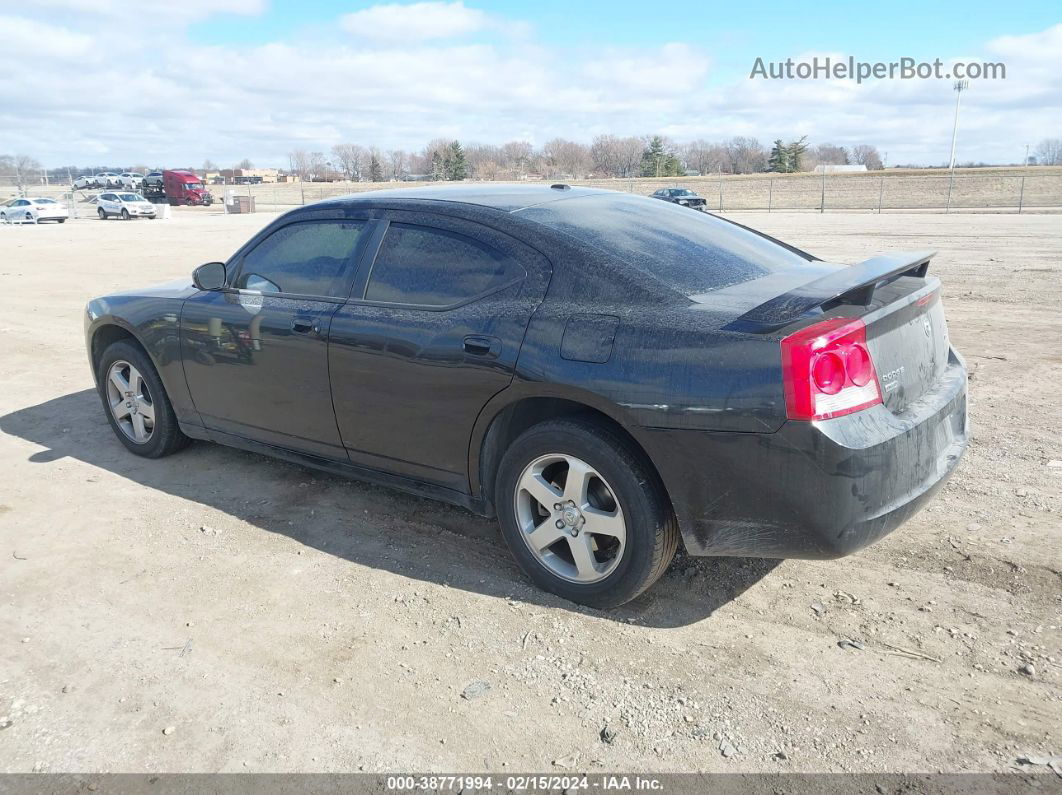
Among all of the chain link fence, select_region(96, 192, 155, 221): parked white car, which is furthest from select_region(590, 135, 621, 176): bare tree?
select_region(96, 192, 155, 221): parked white car

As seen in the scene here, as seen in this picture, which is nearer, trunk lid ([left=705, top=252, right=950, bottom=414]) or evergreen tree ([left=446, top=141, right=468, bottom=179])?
trunk lid ([left=705, top=252, right=950, bottom=414])

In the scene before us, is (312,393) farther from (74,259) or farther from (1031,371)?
(74,259)

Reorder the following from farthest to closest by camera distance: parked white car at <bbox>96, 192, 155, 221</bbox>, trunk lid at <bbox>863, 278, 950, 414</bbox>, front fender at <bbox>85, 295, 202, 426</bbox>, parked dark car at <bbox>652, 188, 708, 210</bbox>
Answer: parked dark car at <bbox>652, 188, 708, 210</bbox> → parked white car at <bbox>96, 192, 155, 221</bbox> → front fender at <bbox>85, 295, 202, 426</bbox> → trunk lid at <bbox>863, 278, 950, 414</bbox>

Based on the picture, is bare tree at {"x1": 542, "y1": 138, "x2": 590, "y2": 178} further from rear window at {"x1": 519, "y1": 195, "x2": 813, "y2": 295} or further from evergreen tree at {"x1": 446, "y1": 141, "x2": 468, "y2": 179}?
rear window at {"x1": 519, "y1": 195, "x2": 813, "y2": 295}

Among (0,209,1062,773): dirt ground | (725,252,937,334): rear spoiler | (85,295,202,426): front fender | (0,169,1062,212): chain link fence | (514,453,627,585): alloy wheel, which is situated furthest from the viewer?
(0,169,1062,212): chain link fence

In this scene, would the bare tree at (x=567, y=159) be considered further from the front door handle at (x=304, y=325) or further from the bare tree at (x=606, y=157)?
the front door handle at (x=304, y=325)

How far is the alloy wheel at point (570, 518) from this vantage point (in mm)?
3270

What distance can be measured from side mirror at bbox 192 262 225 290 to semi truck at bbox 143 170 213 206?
5668 centimetres

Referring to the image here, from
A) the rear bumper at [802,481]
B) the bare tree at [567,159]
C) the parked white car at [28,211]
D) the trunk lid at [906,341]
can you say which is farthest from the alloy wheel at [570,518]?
the bare tree at [567,159]

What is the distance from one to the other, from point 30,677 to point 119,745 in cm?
65

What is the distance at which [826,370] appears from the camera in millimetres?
2814

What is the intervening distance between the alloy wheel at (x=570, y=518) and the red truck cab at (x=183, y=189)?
58.7 meters

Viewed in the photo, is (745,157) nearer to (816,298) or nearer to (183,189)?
(183,189)

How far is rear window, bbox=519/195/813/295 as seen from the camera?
3.41 m
